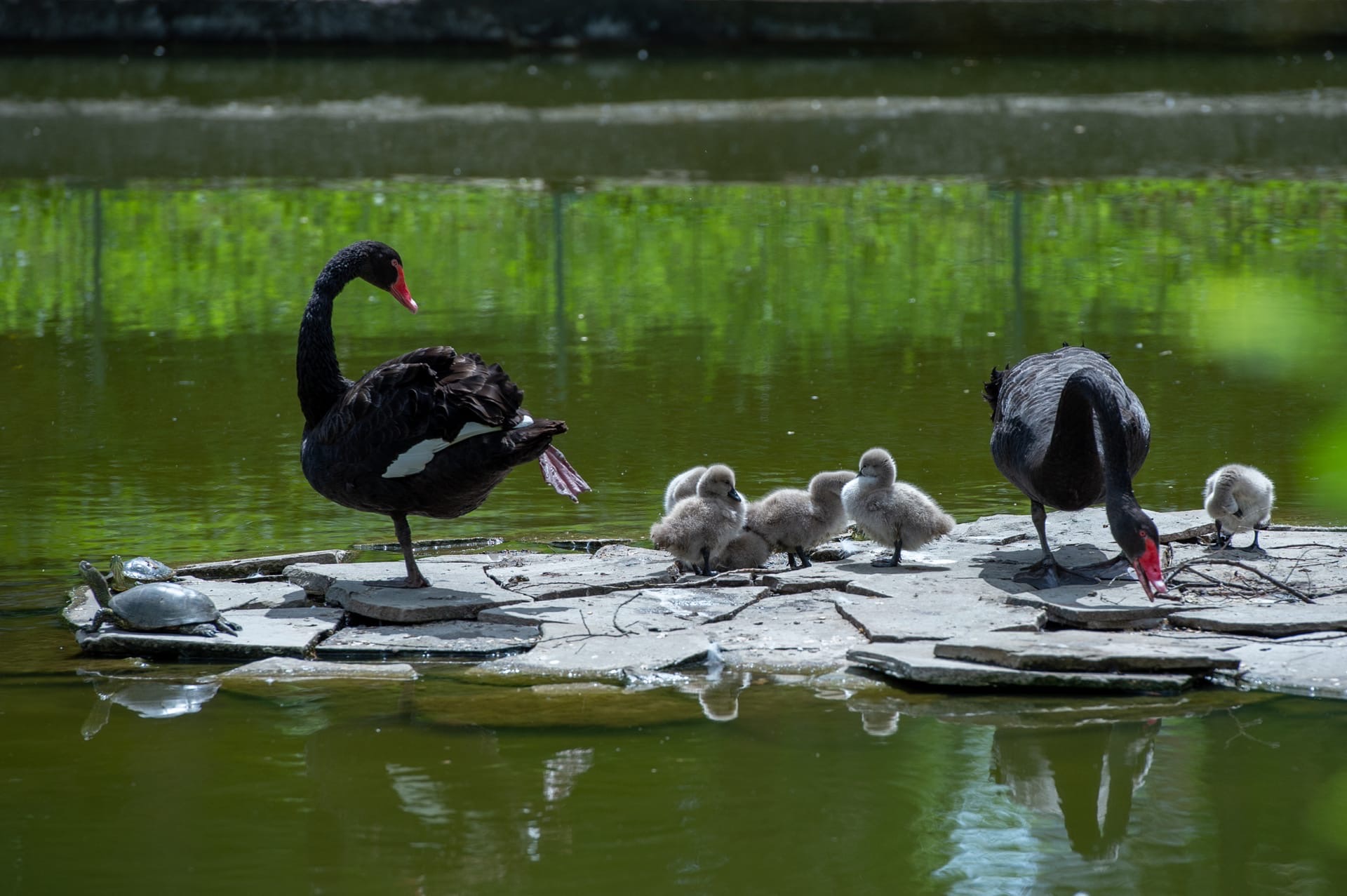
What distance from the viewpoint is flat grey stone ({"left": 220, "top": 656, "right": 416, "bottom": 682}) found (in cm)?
557

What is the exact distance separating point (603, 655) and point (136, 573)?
198cm

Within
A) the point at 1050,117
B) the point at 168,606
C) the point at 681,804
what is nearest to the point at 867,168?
the point at 1050,117

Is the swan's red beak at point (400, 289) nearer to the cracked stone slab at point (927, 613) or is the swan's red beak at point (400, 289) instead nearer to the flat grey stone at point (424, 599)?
the flat grey stone at point (424, 599)

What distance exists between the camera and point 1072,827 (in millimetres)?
4293

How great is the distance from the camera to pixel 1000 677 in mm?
5246

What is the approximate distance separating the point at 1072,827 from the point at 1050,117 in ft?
52.5

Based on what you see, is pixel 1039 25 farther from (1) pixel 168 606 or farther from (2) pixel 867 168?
(1) pixel 168 606

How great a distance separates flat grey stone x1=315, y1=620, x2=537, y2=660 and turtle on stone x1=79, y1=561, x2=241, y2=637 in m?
0.41

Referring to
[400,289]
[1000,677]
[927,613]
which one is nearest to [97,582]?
[400,289]

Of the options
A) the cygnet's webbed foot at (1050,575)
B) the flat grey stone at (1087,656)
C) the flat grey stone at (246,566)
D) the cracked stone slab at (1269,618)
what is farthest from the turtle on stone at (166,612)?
the cracked stone slab at (1269,618)

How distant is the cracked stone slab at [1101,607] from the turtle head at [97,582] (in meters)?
3.18

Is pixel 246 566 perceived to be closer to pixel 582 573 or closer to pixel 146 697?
pixel 582 573

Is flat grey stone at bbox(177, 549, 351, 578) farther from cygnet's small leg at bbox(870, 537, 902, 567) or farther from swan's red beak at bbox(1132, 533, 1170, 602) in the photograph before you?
swan's red beak at bbox(1132, 533, 1170, 602)

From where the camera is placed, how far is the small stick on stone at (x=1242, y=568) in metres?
5.93
